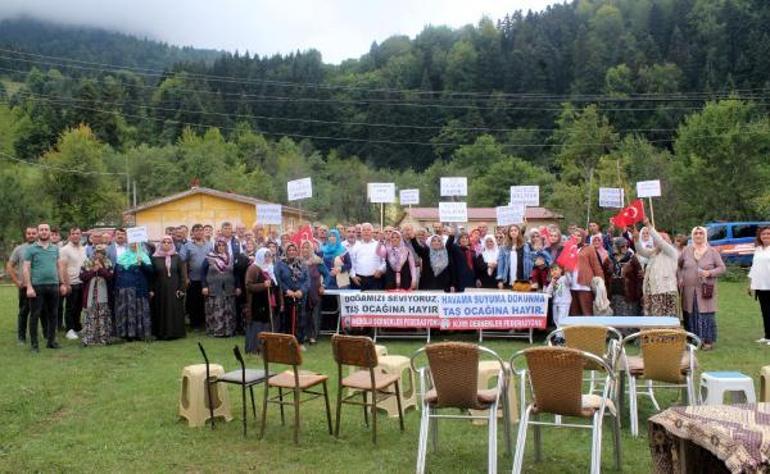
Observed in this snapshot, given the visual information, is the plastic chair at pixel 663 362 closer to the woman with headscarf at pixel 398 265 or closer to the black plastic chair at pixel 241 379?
the black plastic chair at pixel 241 379

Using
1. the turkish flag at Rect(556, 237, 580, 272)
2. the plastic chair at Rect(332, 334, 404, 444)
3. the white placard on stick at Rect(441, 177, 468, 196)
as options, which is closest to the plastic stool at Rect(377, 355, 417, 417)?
the plastic chair at Rect(332, 334, 404, 444)

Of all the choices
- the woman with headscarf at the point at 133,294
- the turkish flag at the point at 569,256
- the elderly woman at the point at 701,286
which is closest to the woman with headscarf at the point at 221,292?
the woman with headscarf at the point at 133,294

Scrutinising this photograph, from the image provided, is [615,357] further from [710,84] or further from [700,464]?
[710,84]

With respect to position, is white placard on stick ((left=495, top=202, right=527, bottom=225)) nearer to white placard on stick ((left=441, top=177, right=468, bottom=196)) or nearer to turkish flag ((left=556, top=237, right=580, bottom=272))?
white placard on stick ((left=441, top=177, right=468, bottom=196))

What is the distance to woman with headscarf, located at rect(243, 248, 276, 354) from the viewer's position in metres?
10.5

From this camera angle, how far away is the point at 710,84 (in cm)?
7112

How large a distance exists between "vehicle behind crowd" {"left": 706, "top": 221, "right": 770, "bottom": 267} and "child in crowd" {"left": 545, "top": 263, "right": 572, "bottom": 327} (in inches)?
649

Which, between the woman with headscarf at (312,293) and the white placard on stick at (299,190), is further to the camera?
the white placard on stick at (299,190)

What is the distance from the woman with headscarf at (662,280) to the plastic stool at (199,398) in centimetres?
644

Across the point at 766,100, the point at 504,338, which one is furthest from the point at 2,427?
the point at 766,100

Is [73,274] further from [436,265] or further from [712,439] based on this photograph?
[712,439]

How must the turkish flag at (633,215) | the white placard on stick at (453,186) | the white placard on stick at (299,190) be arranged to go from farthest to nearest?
the white placard on stick at (453,186) < the white placard on stick at (299,190) < the turkish flag at (633,215)

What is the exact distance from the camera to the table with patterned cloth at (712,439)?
3.08 meters

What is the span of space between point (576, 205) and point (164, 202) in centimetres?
2401
